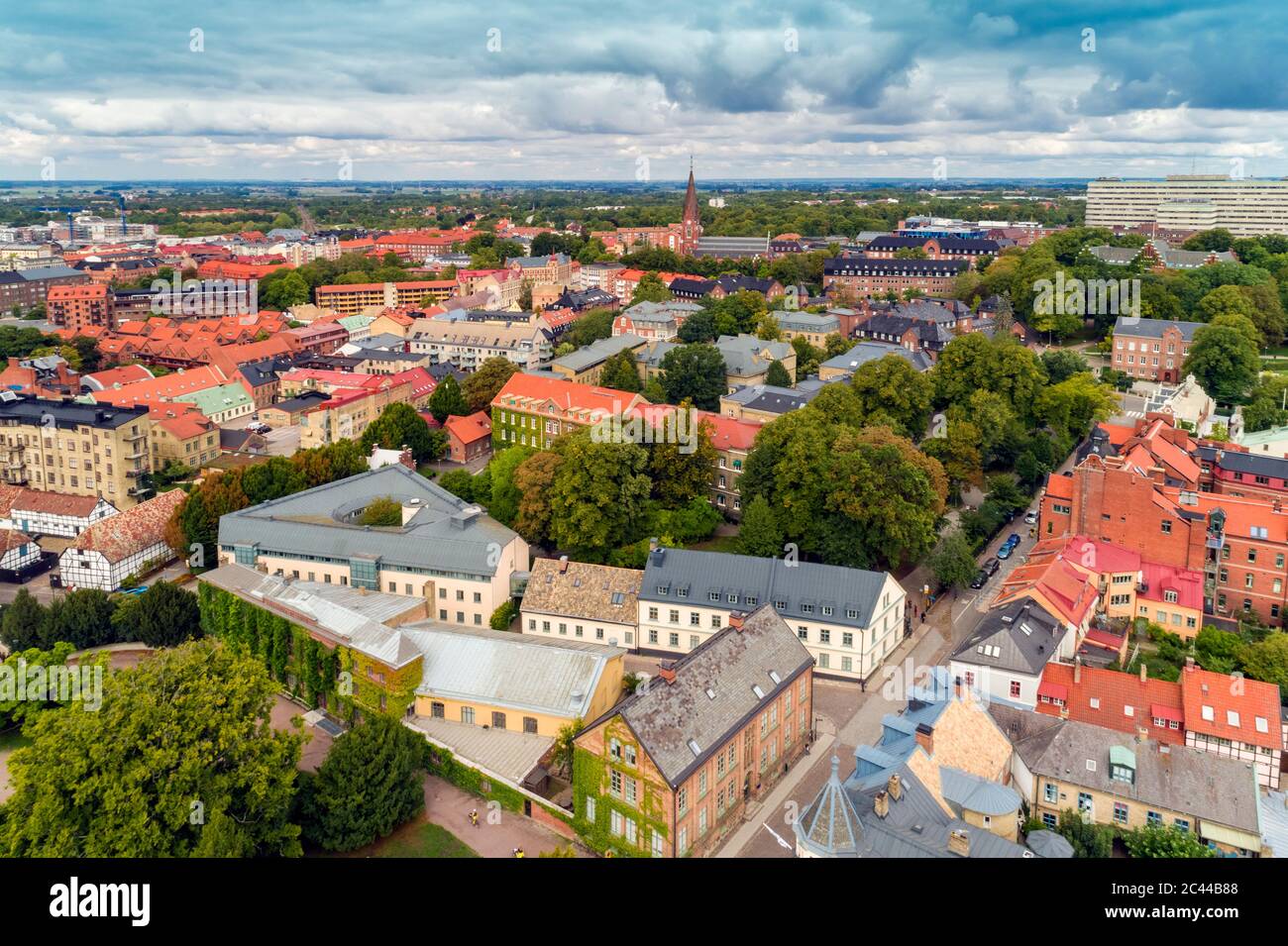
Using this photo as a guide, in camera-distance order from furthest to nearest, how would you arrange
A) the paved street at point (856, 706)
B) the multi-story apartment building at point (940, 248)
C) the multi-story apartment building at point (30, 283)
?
the multi-story apartment building at point (30, 283) < the multi-story apartment building at point (940, 248) < the paved street at point (856, 706)

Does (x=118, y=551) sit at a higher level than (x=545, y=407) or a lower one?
lower

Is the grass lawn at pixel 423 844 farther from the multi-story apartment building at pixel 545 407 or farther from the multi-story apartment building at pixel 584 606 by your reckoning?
the multi-story apartment building at pixel 545 407

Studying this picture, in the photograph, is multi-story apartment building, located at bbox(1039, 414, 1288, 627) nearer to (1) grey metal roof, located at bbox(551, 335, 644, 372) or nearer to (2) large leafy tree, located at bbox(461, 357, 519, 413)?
(2) large leafy tree, located at bbox(461, 357, 519, 413)

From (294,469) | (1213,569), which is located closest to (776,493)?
(1213,569)

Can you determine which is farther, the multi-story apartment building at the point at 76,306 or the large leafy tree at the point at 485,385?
the multi-story apartment building at the point at 76,306

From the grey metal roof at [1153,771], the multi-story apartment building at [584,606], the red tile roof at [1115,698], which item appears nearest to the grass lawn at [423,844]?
the multi-story apartment building at [584,606]

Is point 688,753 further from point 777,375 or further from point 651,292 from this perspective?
point 651,292

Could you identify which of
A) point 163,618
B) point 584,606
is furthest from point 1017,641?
point 163,618
